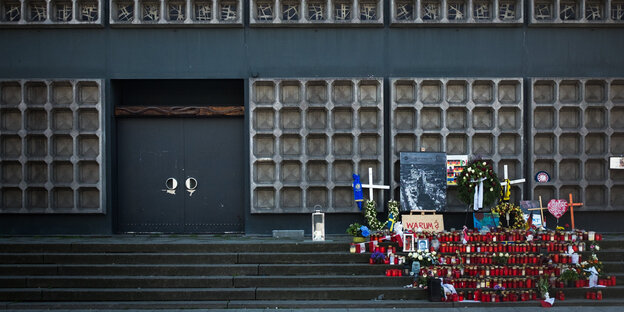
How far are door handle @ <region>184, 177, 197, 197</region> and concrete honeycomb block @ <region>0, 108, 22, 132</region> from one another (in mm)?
4422

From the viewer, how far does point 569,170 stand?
14.2 m

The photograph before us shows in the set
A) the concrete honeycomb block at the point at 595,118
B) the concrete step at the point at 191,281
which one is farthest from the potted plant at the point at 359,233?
Answer: the concrete honeycomb block at the point at 595,118

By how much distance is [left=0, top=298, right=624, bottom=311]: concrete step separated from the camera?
35.6 feet

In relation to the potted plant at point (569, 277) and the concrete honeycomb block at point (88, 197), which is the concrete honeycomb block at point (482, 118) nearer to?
the potted plant at point (569, 277)

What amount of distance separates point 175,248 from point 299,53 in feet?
18.8

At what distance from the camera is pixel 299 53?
14.1m

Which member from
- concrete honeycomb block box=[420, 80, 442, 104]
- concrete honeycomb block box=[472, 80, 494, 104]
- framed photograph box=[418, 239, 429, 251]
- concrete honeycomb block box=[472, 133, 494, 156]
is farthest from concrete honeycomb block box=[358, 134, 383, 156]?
framed photograph box=[418, 239, 429, 251]

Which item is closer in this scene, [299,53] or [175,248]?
[175,248]

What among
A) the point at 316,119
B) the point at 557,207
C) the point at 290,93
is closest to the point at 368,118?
the point at 316,119

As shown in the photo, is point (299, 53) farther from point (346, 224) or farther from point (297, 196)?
point (346, 224)

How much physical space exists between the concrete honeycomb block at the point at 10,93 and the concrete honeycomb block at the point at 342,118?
8058mm

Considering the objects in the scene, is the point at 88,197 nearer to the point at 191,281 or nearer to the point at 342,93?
the point at 191,281

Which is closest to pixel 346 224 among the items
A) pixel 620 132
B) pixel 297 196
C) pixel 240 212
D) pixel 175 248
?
pixel 297 196

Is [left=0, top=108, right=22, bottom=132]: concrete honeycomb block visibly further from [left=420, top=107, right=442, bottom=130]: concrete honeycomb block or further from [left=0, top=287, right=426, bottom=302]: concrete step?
[left=420, top=107, right=442, bottom=130]: concrete honeycomb block
